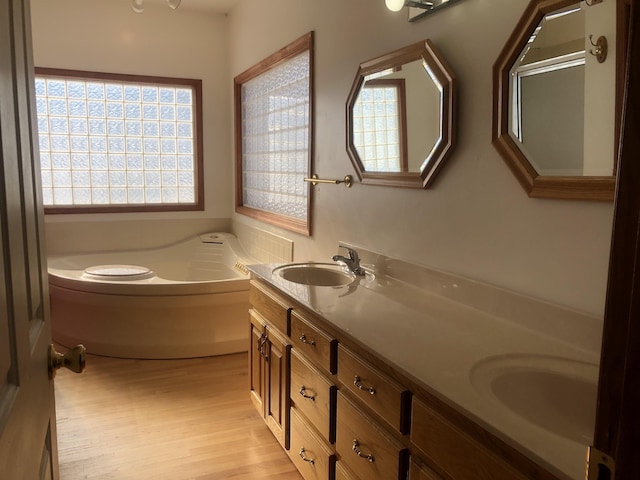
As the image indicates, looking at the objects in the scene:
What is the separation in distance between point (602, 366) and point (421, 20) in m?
1.82

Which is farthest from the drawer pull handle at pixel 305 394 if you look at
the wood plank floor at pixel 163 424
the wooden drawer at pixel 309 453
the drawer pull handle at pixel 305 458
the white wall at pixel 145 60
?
the white wall at pixel 145 60

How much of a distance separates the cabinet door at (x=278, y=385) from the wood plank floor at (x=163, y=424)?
187 millimetres

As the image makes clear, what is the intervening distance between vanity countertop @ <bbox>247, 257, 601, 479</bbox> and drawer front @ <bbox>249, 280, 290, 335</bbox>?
18 cm

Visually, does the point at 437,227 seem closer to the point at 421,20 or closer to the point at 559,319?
the point at 559,319

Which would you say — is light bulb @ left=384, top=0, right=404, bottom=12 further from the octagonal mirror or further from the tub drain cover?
the tub drain cover

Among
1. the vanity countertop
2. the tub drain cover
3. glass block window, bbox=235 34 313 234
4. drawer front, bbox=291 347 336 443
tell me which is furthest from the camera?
the tub drain cover

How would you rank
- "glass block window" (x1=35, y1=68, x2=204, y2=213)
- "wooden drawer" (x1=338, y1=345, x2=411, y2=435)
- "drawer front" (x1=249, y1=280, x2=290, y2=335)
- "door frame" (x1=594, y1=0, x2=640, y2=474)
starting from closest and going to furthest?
"door frame" (x1=594, y1=0, x2=640, y2=474), "wooden drawer" (x1=338, y1=345, x2=411, y2=435), "drawer front" (x1=249, y1=280, x2=290, y2=335), "glass block window" (x1=35, y1=68, x2=204, y2=213)

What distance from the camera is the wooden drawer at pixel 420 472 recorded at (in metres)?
1.23

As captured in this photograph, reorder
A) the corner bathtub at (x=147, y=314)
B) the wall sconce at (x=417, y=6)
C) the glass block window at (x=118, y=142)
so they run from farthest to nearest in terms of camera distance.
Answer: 1. the glass block window at (x=118, y=142)
2. the corner bathtub at (x=147, y=314)
3. the wall sconce at (x=417, y=6)

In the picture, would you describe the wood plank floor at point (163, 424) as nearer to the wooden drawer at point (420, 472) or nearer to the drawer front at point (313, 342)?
the drawer front at point (313, 342)

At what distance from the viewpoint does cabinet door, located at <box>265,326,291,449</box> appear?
219 cm

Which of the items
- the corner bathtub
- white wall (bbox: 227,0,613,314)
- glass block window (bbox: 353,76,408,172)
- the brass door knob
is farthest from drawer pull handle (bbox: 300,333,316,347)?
the corner bathtub

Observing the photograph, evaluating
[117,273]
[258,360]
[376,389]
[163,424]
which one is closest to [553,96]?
[376,389]

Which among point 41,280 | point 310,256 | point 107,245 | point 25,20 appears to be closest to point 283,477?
point 310,256
